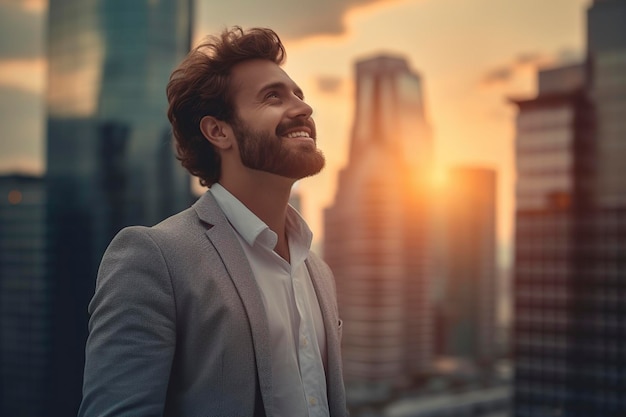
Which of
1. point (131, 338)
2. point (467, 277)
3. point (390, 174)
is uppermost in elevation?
point (390, 174)

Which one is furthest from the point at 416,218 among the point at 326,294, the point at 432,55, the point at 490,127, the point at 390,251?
the point at 326,294

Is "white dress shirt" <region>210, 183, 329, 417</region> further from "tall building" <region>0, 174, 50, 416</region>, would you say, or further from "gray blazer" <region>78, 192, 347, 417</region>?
"tall building" <region>0, 174, 50, 416</region>

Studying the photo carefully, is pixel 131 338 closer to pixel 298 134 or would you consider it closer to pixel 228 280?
pixel 228 280

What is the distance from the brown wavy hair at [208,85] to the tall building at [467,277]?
293 ft

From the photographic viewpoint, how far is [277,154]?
160 cm

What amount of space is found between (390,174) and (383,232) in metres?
7.07

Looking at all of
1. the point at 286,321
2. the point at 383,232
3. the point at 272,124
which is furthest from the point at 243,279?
→ the point at 383,232

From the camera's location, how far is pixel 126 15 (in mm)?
37281

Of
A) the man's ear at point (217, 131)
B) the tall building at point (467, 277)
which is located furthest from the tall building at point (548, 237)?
the man's ear at point (217, 131)

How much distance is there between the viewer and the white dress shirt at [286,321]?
156cm

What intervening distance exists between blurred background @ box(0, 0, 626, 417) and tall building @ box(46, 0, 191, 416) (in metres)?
0.13

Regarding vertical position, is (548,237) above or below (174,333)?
below

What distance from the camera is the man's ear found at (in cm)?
169

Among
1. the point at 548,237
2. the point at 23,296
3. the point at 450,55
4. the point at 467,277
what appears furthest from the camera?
the point at 467,277
